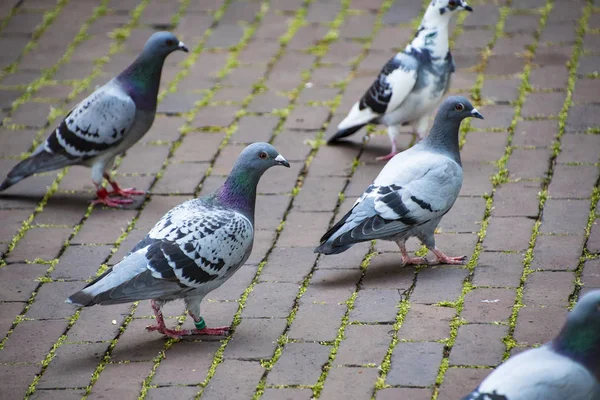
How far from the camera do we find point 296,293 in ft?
18.0

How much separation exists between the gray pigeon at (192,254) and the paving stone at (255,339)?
11 cm

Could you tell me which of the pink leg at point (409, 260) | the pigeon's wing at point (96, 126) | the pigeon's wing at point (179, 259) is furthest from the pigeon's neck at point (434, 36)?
the pigeon's wing at point (179, 259)

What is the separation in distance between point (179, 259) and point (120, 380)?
26.2 inches

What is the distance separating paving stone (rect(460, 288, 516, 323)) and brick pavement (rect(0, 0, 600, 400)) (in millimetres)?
13

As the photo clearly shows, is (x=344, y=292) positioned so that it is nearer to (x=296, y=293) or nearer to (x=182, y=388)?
(x=296, y=293)

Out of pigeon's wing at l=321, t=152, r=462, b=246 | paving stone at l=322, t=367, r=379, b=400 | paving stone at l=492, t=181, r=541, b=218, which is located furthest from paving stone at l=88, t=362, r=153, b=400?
paving stone at l=492, t=181, r=541, b=218

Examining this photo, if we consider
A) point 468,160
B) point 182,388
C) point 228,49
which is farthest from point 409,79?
point 182,388

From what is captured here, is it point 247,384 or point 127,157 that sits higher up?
point 247,384

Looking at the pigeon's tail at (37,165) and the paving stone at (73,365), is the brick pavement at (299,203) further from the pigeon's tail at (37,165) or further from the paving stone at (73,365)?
the pigeon's tail at (37,165)

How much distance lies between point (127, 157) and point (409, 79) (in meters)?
2.25

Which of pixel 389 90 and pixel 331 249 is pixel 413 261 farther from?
pixel 389 90

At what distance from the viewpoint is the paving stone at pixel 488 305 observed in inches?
200

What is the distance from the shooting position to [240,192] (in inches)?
203

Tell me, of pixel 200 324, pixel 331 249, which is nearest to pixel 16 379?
pixel 200 324
